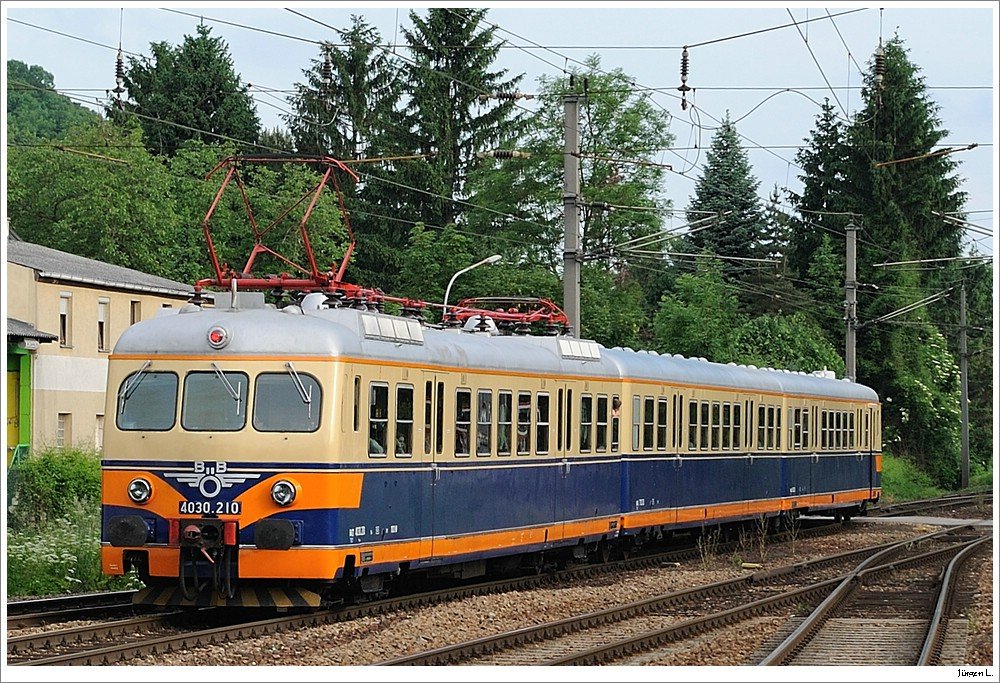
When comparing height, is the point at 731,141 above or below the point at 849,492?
above

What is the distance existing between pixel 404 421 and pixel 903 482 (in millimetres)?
36843

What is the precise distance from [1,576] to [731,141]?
177 ft

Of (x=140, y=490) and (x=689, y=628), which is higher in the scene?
(x=140, y=490)

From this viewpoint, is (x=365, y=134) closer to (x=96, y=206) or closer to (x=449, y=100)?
(x=449, y=100)

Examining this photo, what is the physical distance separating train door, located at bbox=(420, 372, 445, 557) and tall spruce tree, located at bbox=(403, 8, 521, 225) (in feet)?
135

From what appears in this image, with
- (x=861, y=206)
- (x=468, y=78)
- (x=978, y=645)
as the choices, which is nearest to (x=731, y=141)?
(x=861, y=206)

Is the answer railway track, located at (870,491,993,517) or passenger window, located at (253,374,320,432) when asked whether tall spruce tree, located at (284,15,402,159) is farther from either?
passenger window, located at (253,374,320,432)

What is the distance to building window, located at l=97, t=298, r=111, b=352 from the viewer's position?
125 ft

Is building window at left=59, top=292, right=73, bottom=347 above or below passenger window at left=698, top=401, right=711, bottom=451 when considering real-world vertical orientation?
above

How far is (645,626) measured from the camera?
605 inches

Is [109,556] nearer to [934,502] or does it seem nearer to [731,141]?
[934,502]

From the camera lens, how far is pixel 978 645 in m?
14.0

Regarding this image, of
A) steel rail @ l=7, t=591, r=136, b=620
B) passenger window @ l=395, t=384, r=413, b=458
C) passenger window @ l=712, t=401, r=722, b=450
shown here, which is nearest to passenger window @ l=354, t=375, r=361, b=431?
passenger window @ l=395, t=384, r=413, b=458

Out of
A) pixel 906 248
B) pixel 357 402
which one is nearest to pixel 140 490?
pixel 357 402
